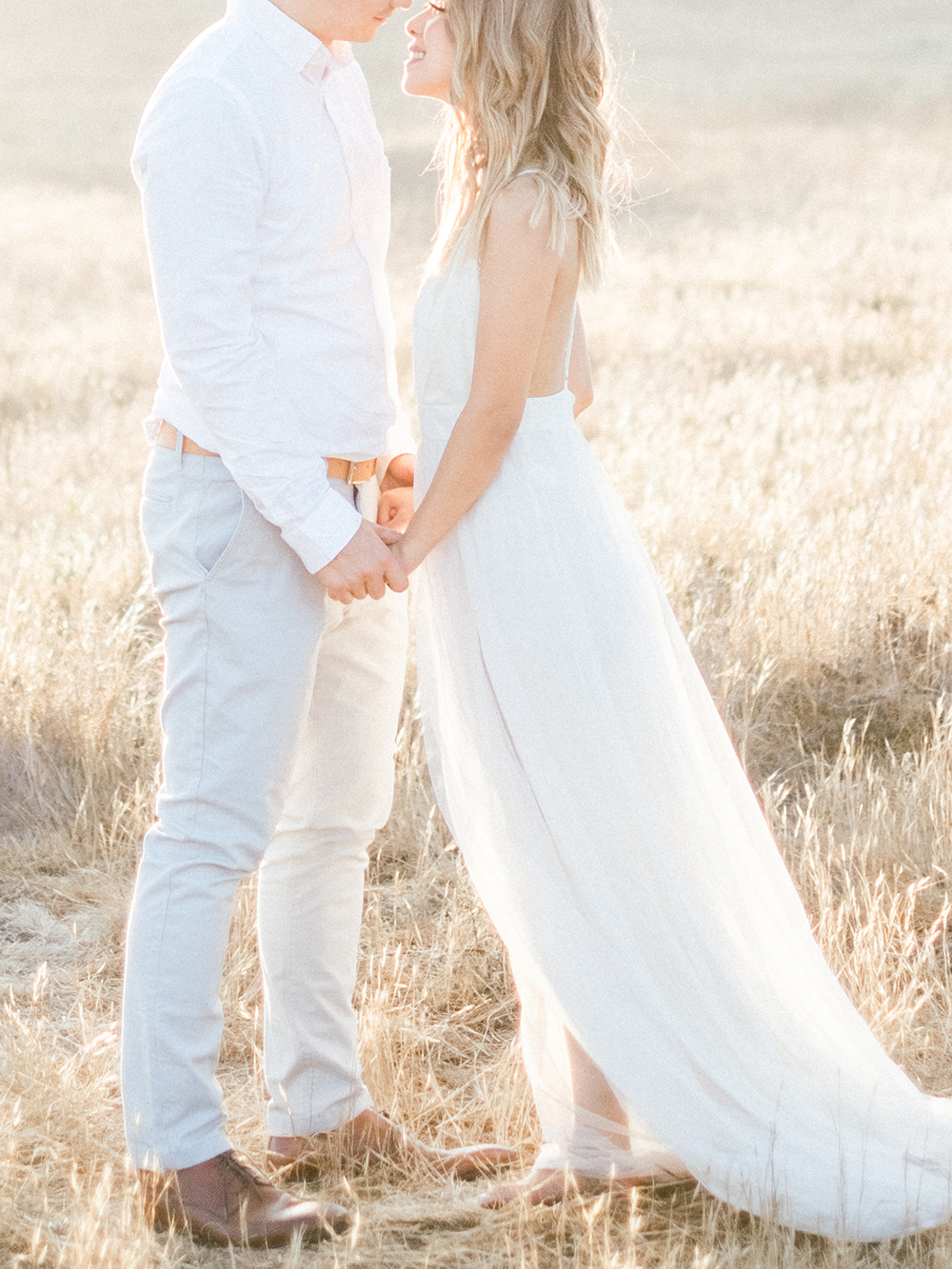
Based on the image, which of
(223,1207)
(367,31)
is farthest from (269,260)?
(223,1207)

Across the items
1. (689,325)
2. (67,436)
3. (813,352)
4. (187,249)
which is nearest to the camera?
(187,249)

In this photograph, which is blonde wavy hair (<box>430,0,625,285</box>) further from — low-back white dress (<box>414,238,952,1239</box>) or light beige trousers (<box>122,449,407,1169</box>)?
light beige trousers (<box>122,449,407,1169</box>)

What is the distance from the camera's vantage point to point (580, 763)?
2684 millimetres

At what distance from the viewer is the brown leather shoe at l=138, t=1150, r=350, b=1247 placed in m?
2.60

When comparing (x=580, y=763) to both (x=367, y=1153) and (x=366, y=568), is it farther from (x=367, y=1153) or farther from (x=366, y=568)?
(x=367, y=1153)

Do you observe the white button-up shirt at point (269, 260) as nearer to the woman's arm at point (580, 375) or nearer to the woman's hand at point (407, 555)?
the woman's hand at point (407, 555)

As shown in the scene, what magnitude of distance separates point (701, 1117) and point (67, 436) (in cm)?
803

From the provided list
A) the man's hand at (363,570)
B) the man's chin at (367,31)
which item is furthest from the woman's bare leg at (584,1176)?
the man's chin at (367,31)

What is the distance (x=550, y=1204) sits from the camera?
274cm

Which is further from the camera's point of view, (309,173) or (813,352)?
(813,352)

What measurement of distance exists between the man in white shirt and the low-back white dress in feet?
0.69

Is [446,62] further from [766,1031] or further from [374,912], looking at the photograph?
[374,912]

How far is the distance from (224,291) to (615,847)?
1203mm

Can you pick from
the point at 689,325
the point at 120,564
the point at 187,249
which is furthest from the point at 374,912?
the point at 689,325
